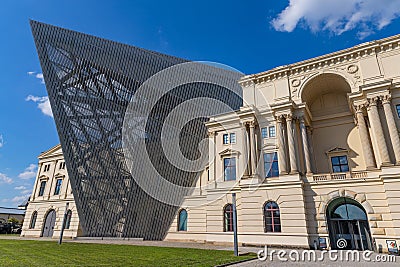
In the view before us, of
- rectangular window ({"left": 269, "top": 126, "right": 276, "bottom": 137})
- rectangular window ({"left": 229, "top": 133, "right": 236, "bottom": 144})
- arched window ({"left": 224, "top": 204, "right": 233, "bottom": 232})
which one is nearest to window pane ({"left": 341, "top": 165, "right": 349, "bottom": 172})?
rectangular window ({"left": 269, "top": 126, "right": 276, "bottom": 137})

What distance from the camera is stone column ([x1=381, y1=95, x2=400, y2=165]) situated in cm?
1906

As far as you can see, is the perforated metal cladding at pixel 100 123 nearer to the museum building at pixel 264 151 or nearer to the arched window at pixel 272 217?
the museum building at pixel 264 151

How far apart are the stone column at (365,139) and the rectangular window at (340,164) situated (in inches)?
99.4

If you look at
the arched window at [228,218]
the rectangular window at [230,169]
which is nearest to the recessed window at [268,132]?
the rectangular window at [230,169]

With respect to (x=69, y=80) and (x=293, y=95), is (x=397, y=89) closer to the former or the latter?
(x=293, y=95)

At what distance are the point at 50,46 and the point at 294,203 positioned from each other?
26746 millimetres

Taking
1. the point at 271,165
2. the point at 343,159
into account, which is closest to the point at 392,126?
the point at 343,159

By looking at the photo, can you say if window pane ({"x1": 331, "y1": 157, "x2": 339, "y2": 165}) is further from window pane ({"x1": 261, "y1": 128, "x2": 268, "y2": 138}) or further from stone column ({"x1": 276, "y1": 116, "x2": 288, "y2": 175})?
window pane ({"x1": 261, "y1": 128, "x2": 268, "y2": 138})

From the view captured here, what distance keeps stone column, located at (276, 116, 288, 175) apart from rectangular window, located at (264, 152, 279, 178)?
99cm

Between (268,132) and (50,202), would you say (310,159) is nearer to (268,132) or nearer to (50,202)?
(268,132)

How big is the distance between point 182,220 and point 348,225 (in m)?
16.5

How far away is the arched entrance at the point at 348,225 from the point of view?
Answer: 63.5 feet

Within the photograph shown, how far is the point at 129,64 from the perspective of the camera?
85.3 ft

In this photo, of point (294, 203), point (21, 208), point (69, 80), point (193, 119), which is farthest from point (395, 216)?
point (21, 208)
